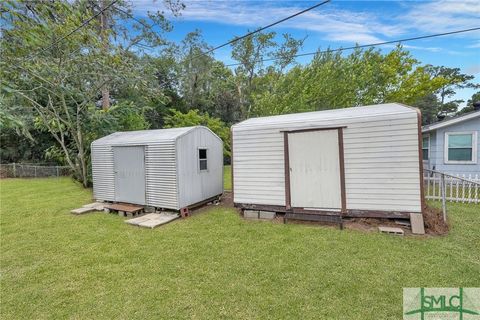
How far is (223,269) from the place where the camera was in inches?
142

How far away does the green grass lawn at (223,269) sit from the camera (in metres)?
2.78

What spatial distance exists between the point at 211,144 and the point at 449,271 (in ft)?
19.5

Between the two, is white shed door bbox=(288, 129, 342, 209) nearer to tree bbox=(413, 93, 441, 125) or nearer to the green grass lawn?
the green grass lawn

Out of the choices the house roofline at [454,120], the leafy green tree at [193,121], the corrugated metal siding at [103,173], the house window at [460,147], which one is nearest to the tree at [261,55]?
the leafy green tree at [193,121]

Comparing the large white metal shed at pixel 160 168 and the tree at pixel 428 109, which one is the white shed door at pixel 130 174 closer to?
the large white metal shed at pixel 160 168

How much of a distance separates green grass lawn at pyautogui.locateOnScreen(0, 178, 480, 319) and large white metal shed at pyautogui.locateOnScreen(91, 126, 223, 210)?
44.0 inches

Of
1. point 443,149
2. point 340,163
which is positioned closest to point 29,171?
point 340,163

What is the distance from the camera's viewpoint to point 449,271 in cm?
337

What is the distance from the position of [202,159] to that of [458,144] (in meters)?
9.31

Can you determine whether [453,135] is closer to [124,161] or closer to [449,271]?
[449,271]

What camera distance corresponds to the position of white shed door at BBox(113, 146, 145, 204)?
6.82 m

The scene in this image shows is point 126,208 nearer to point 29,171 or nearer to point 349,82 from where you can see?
point 349,82

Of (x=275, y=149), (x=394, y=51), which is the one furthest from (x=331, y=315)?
(x=394, y=51)

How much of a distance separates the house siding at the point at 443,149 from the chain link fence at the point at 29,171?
18025 millimetres
